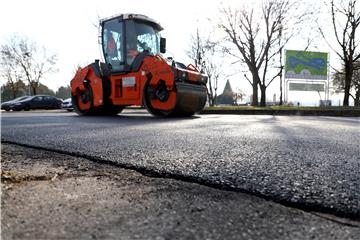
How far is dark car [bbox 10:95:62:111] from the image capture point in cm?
2996

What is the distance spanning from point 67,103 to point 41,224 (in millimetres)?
27870

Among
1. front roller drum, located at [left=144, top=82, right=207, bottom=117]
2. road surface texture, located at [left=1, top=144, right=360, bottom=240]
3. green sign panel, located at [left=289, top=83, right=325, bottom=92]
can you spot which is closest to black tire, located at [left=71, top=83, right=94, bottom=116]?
front roller drum, located at [left=144, top=82, right=207, bottom=117]

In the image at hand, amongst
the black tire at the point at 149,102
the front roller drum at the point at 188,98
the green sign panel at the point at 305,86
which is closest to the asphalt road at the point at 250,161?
the front roller drum at the point at 188,98

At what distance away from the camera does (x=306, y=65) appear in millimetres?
33688

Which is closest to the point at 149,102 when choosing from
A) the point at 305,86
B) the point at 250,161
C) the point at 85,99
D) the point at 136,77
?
the point at 136,77

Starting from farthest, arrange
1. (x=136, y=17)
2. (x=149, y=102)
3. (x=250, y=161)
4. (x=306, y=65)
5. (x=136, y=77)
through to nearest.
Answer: (x=306, y=65) < (x=136, y=17) < (x=136, y=77) < (x=149, y=102) < (x=250, y=161)

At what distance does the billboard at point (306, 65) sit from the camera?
3288 cm

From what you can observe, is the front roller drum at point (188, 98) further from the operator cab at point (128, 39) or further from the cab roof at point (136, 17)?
the cab roof at point (136, 17)

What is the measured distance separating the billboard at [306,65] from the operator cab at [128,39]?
24.2 meters

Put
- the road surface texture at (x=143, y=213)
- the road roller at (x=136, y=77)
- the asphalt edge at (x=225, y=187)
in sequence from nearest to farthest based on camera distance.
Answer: the road surface texture at (x=143, y=213) < the asphalt edge at (x=225, y=187) < the road roller at (x=136, y=77)

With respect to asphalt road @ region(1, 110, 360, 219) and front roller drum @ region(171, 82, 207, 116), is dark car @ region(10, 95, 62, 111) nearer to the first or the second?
front roller drum @ region(171, 82, 207, 116)

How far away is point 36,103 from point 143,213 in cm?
3192

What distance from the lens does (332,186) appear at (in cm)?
204

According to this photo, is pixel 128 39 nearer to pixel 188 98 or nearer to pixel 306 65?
pixel 188 98
